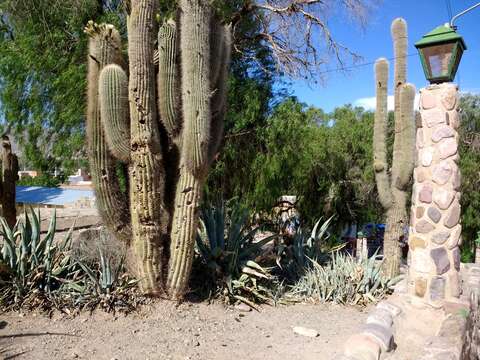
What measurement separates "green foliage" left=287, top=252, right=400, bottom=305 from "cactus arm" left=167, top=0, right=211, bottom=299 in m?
1.59

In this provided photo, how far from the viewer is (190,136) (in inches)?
182

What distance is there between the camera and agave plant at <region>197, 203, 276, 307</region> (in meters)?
5.20

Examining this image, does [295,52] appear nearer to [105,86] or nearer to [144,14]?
[144,14]

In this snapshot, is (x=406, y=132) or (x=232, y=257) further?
(x=406, y=132)

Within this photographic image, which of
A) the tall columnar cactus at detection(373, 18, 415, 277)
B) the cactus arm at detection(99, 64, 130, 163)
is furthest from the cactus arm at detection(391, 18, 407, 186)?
the cactus arm at detection(99, 64, 130, 163)

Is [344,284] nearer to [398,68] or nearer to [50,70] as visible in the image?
[398,68]

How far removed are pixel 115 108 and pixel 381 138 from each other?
405cm

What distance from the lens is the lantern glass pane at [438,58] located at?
13.7 ft

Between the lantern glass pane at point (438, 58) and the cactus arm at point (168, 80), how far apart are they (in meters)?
2.57

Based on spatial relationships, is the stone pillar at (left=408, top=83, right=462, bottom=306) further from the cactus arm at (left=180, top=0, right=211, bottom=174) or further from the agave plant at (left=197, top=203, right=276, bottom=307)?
the cactus arm at (left=180, top=0, right=211, bottom=174)

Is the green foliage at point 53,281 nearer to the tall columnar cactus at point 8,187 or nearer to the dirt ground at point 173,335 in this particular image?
the dirt ground at point 173,335

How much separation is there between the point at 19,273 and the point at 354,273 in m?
4.00


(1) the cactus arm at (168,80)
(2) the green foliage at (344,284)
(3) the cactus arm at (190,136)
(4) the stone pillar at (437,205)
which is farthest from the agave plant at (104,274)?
(4) the stone pillar at (437,205)

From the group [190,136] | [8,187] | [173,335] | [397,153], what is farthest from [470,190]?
[8,187]
